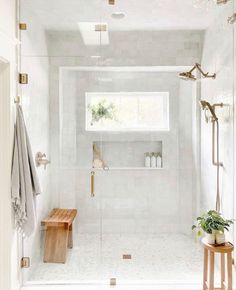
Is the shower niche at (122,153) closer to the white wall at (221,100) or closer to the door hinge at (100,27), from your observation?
the white wall at (221,100)

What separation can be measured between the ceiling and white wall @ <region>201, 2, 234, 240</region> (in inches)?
6.4

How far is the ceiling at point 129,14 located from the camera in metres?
2.66

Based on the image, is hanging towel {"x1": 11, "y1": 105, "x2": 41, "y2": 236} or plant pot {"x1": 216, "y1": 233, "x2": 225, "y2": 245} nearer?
plant pot {"x1": 216, "y1": 233, "x2": 225, "y2": 245}

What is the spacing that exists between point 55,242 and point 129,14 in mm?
2120

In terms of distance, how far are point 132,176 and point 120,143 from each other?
321 millimetres

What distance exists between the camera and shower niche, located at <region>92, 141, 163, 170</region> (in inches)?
108

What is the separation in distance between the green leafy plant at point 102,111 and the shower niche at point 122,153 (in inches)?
8.9

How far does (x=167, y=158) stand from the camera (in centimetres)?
278

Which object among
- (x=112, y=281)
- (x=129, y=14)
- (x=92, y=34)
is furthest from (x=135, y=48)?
(x=112, y=281)

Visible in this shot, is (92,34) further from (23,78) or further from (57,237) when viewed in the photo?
(57,237)

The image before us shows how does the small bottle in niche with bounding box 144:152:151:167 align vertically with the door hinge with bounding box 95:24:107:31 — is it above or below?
below

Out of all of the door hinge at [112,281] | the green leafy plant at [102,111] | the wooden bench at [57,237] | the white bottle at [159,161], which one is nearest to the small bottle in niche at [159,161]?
the white bottle at [159,161]

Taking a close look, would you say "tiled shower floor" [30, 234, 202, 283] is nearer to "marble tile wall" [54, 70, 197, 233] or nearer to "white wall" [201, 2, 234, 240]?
"marble tile wall" [54, 70, 197, 233]

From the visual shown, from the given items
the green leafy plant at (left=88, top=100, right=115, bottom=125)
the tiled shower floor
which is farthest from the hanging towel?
the green leafy plant at (left=88, top=100, right=115, bottom=125)
